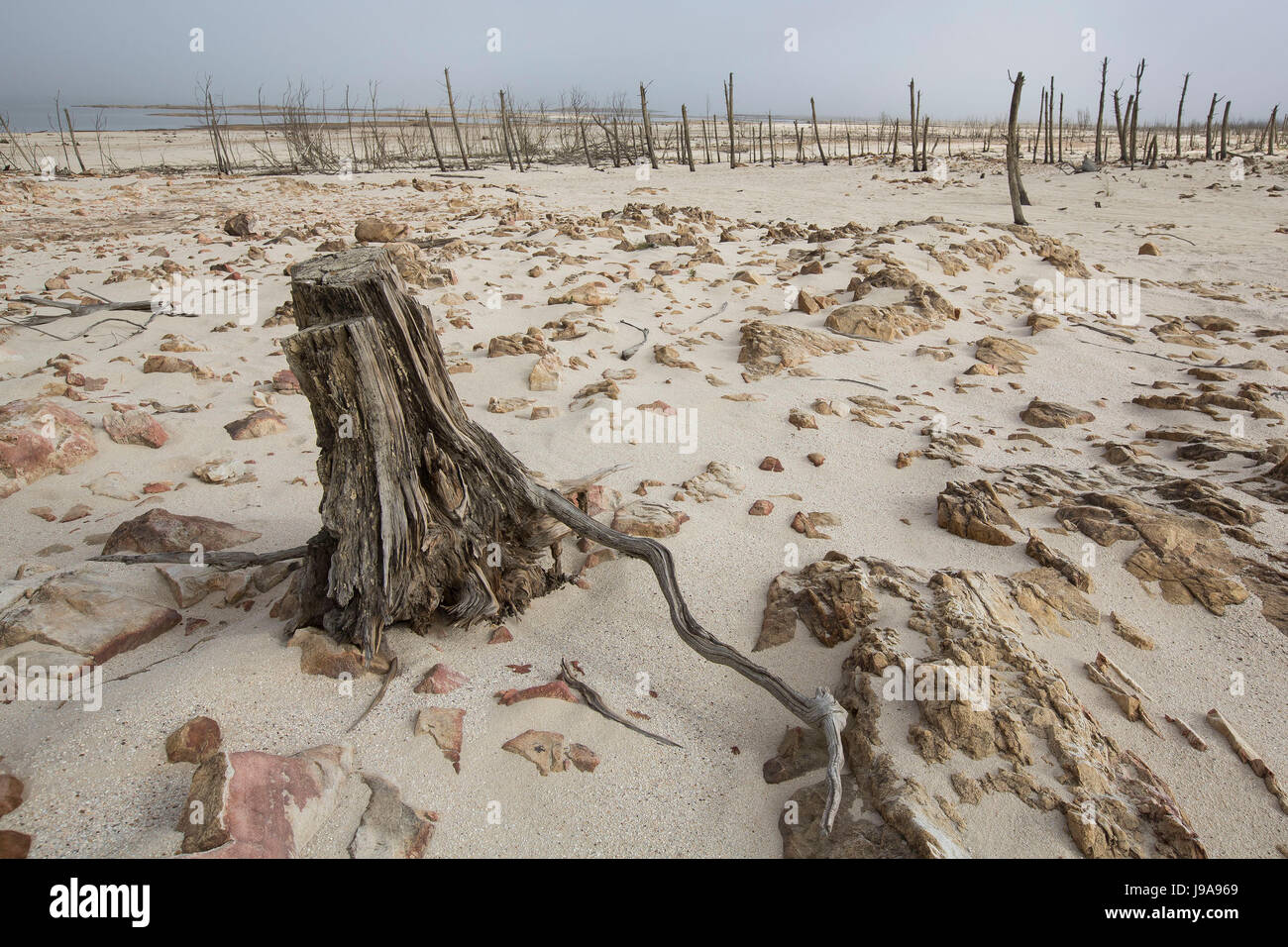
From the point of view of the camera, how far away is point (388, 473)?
215 cm

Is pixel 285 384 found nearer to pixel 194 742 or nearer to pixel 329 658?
pixel 329 658

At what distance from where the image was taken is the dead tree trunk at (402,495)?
200cm

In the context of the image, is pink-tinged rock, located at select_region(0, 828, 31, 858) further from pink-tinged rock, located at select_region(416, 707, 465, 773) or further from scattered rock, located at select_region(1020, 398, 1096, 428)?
scattered rock, located at select_region(1020, 398, 1096, 428)

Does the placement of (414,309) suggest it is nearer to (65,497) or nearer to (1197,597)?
(65,497)

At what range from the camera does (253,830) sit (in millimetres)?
1555

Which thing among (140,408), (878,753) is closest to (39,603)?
(140,408)

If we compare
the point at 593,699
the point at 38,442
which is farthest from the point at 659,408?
the point at 38,442

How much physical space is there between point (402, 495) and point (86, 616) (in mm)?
1180

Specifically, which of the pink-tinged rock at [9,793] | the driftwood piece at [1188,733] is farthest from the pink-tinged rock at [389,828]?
the driftwood piece at [1188,733]

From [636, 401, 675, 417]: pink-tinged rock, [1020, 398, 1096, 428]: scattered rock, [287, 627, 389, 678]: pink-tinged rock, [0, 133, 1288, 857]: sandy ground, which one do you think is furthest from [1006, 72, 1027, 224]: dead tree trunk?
[287, 627, 389, 678]: pink-tinged rock

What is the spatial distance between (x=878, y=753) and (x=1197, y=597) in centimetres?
176

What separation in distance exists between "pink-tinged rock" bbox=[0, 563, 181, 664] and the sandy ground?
0.26 feet

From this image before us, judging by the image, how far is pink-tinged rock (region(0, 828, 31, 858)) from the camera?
1471mm
